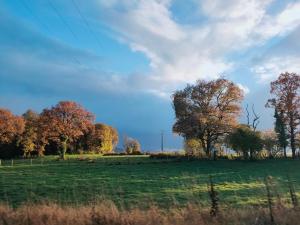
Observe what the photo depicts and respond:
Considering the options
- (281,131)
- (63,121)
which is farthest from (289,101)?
(63,121)

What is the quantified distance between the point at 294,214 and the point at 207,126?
57.2m

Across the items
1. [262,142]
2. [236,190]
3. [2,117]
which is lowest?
[236,190]

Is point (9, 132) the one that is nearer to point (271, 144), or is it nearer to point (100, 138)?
point (100, 138)

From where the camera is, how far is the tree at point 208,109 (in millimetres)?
68062

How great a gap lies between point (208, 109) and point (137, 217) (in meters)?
58.8

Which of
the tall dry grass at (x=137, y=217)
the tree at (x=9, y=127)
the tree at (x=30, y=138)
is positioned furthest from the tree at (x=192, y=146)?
the tall dry grass at (x=137, y=217)

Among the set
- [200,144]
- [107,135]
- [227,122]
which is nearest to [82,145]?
[107,135]

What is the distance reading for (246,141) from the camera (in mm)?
59625

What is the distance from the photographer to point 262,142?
61281 mm

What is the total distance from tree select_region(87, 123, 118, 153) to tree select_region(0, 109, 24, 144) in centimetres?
1804

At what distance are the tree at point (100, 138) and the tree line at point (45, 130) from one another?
218cm

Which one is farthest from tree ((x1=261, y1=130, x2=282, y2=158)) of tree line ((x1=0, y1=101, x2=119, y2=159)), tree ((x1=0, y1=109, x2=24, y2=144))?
tree ((x1=0, y1=109, x2=24, y2=144))

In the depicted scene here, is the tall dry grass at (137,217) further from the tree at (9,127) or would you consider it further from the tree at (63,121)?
the tree at (9,127)

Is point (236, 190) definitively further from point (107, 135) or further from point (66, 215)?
point (107, 135)
